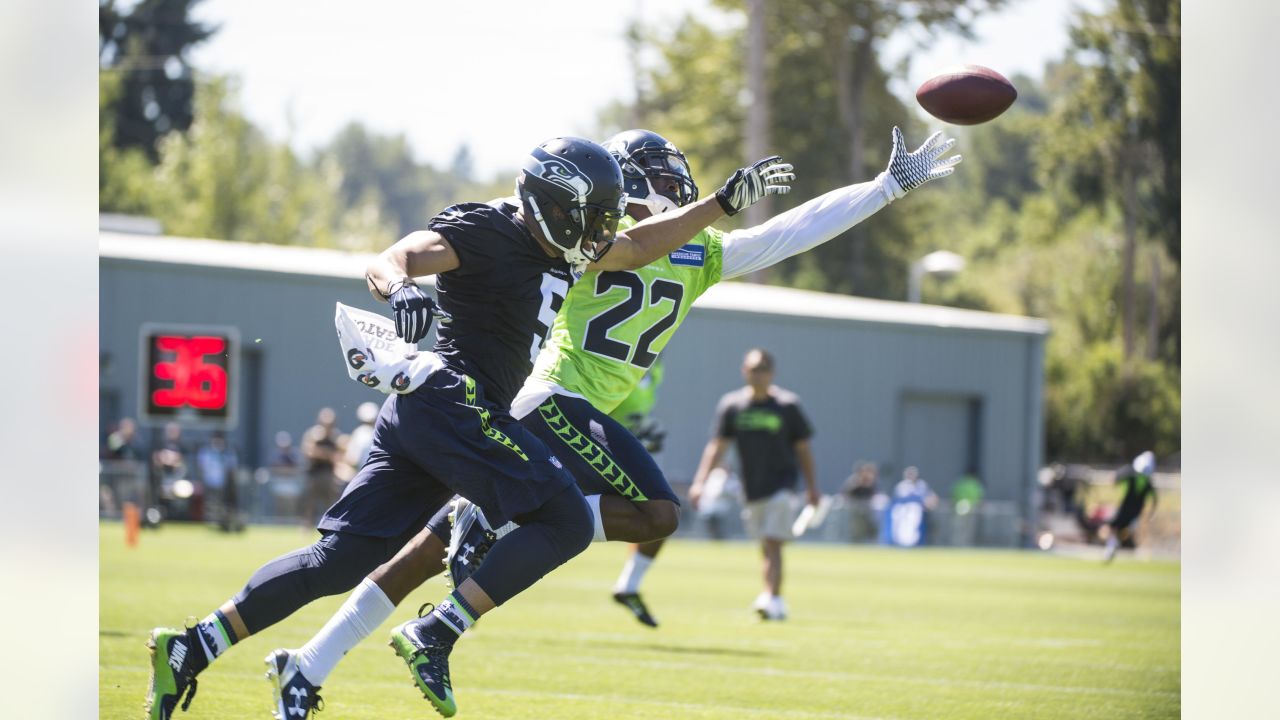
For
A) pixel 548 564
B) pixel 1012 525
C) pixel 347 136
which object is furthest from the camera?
pixel 347 136

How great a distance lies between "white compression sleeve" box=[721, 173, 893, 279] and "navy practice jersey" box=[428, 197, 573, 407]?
4.11 ft

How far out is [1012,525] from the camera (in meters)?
30.4

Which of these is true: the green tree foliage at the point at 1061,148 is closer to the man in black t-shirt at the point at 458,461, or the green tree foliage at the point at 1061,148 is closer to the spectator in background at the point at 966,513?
the spectator in background at the point at 966,513

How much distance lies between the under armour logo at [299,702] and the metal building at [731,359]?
18020mm

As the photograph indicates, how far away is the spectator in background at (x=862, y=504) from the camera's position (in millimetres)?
29250

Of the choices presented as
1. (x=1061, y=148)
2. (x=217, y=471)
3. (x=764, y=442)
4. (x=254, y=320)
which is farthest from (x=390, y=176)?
(x=764, y=442)

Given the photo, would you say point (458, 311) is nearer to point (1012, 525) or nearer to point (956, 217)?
point (1012, 525)

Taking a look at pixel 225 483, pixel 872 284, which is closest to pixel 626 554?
pixel 225 483

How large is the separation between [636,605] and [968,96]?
493cm

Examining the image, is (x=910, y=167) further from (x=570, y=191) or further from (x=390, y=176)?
(x=390, y=176)

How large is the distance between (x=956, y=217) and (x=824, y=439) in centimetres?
5624

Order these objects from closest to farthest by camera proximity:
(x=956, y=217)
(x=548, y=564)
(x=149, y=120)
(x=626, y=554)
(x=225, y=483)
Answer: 1. (x=548, y=564)
2. (x=626, y=554)
3. (x=225, y=483)
4. (x=149, y=120)
5. (x=956, y=217)

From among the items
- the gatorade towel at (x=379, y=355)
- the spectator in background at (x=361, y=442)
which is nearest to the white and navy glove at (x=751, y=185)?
the gatorade towel at (x=379, y=355)
